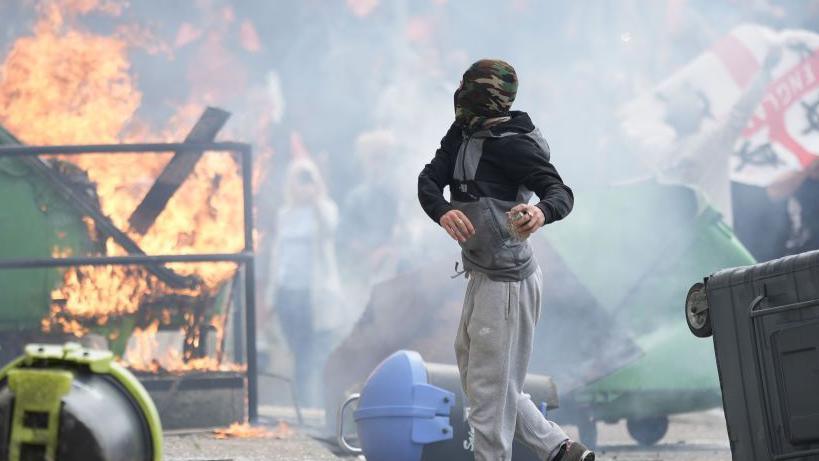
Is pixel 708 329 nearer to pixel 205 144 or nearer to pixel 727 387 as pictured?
pixel 727 387

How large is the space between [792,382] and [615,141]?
10.3 m

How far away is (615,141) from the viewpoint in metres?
14.1

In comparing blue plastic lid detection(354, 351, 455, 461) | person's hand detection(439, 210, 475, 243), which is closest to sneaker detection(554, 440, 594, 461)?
person's hand detection(439, 210, 475, 243)

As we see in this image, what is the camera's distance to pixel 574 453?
408 cm

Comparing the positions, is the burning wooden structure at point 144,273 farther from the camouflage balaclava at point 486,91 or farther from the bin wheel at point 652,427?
the camouflage balaclava at point 486,91

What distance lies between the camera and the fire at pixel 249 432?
676 centimetres

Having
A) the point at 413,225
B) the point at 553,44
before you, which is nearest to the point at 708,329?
the point at 413,225

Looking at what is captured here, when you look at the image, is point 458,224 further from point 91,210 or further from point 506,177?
point 91,210

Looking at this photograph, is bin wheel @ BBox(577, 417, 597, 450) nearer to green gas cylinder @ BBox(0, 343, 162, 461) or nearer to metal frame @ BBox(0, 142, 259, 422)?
metal frame @ BBox(0, 142, 259, 422)

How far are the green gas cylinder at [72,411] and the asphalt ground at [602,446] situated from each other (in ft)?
7.64

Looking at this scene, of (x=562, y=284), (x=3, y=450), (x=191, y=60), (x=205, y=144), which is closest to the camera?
(x=3, y=450)

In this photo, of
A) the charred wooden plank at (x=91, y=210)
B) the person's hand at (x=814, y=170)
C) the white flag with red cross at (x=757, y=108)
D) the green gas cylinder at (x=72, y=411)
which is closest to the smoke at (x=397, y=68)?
the white flag with red cross at (x=757, y=108)

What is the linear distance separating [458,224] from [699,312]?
45.9 inches

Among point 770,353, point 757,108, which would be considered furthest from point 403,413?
point 757,108
